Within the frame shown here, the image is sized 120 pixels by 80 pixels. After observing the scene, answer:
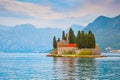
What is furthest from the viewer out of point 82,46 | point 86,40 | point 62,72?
point 82,46

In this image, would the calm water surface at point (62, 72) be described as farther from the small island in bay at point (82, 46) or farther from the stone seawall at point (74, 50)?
the stone seawall at point (74, 50)

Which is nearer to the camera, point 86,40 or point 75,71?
point 75,71

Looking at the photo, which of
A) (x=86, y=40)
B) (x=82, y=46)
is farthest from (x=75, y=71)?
(x=82, y=46)

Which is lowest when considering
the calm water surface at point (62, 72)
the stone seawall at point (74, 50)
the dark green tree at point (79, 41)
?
the calm water surface at point (62, 72)

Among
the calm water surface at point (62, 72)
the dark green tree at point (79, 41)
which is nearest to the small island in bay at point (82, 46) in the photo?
the dark green tree at point (79, 41)

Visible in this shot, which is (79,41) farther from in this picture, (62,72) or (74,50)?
(62,72)

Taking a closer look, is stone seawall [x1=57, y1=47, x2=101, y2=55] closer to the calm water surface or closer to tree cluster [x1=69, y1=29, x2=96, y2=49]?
tree cluster [x1=69, y1=29, x2=96, y2=49]

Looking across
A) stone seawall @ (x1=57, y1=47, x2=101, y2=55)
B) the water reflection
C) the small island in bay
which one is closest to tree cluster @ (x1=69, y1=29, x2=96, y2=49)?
the small island in bay

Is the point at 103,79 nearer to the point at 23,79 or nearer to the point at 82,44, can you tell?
the point at 23,79

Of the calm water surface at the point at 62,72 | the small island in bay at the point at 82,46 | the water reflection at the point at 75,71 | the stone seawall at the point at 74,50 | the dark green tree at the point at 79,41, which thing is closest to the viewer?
the calm water surface at the point at 62,72

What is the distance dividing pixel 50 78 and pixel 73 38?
435 feet

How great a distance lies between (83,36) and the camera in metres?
Result: 172

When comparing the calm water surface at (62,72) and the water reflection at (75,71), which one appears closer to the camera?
the calm water surface at (62,72)

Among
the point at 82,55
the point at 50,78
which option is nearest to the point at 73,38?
the point at 82,55
